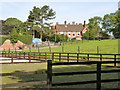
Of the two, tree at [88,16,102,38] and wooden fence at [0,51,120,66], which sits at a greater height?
tree at [88,16,102,38]

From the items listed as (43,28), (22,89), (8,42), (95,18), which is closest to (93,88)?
(22,89)

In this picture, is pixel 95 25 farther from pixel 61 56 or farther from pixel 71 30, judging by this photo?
pixel 61 56

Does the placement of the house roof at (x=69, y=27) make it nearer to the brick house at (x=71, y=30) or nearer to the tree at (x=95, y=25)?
the brick house at (x=71, y=30)

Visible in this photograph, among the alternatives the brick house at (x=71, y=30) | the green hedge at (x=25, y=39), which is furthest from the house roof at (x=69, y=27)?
the green hedge at (x=25, y=39)

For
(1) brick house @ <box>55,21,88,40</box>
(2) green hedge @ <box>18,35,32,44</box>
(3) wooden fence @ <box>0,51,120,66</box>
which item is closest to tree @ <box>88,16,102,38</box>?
(1) brick house @ <box>55,21,88,40</box>

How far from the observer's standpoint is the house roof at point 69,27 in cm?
10168

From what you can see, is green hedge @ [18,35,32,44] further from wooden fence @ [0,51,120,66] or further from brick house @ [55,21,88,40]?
brick house @ [55,21,88,40]

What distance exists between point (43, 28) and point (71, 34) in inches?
1147

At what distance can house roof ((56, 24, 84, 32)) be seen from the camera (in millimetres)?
101675

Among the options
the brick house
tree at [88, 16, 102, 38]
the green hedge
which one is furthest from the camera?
the brick house

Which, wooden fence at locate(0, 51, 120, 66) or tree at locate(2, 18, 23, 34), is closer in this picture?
wooden fence at locate(0, 51, 120, 66)

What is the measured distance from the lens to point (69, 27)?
4075 inches

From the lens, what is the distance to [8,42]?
2339 inches

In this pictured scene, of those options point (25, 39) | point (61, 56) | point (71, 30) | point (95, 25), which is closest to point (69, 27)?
point (71, 30)
